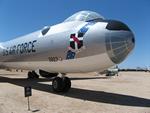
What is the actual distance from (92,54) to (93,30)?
1.33 m

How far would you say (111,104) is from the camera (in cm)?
1212

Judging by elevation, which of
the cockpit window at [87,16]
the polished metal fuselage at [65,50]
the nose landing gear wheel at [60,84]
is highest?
the cockpit window at [87,16]

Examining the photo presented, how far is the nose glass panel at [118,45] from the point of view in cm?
1257

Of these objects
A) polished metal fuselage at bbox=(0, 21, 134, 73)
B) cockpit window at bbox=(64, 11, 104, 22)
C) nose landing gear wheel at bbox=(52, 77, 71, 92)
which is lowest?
nose landing gear wheel at bbox=(52, 77, 71, 92)

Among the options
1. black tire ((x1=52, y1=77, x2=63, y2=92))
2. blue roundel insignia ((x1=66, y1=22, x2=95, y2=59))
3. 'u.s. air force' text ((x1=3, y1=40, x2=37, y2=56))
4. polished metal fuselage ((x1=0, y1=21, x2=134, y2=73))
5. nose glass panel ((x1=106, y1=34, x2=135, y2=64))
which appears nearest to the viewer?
nose glass panel ((x1=106, y1=34, x2=135, y2=64))

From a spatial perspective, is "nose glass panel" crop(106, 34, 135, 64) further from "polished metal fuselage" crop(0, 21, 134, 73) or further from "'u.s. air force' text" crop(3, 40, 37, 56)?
"'u.s. air force' text" crop(3, 40, 37, 56)

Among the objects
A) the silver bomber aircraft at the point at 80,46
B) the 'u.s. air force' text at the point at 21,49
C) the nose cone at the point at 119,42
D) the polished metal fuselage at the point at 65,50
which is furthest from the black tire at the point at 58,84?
the nose cone at the point at 119,42

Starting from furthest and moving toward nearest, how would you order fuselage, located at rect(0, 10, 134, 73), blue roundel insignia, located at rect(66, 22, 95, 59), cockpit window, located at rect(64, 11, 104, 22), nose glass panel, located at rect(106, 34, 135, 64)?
cockpit window, located at rect(64, 11, 104, 22), blue roundel insignia, located at rect(66, 22, 95, 59), fuselage, located at rect(0, 10, 134, 73), nose glass panel, located at rect(106, 34, 135, 64)

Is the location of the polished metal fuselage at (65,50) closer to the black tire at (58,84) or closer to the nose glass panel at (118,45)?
the nose glass panel at (118,45)

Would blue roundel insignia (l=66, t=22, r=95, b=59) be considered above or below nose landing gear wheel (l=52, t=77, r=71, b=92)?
above

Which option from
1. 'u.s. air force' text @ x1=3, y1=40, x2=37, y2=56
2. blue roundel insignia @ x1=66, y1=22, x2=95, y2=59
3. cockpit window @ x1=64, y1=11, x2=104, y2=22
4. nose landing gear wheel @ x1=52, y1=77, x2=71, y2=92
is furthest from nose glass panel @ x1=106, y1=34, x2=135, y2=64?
'u.s. air force' text @ x1=3, y1=40, x2=37, y2=56

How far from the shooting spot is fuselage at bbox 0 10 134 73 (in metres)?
Result: 12.7

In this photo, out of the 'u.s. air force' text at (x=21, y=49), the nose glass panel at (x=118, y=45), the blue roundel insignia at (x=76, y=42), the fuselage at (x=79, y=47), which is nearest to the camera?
the nose glass panel at (x=118, y=45)

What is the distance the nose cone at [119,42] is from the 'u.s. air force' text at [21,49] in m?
7.26
